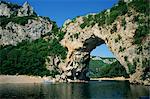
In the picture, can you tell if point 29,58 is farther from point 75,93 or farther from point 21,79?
point 75,93

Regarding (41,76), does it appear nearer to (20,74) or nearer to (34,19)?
(20,74)

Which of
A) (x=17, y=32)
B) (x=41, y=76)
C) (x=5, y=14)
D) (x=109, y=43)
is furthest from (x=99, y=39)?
(x=5, y=14)

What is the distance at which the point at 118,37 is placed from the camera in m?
86.1


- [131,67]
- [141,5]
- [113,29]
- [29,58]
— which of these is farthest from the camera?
[29,58]

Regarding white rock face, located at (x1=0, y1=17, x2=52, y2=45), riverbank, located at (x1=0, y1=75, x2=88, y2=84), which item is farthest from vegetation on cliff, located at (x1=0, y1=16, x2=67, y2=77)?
white rock face, located at (x1=0, y1=17, x2=52, y2=45)

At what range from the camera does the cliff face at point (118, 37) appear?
7950 cm

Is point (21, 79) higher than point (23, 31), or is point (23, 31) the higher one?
point (23, 31)

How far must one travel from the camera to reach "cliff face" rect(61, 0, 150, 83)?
261 feet

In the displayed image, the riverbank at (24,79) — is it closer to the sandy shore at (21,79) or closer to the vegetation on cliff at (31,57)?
the sandy shore at (21,79)

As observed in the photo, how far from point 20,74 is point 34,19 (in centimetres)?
4433

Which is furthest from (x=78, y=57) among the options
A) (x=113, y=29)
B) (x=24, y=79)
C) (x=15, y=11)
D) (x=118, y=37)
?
(x=15, y=11)

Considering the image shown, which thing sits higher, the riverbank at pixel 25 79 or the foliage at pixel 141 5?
the foliage at pixel 141 5

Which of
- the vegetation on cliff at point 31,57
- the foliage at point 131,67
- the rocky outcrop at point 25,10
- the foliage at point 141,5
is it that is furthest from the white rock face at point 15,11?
the foliage at point 131,67

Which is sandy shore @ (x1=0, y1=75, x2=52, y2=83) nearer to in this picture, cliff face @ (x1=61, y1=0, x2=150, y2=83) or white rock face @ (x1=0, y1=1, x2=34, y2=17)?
cliff face @ (x1=61, y1=0, x2=150, y2=83)
